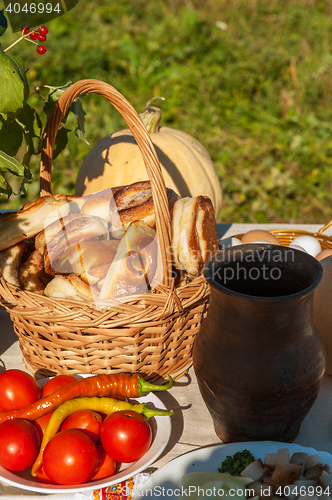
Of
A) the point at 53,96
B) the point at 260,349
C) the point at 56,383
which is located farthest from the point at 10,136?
the point at 260,349

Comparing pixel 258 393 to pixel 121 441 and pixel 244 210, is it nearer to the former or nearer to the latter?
pixel 121 441

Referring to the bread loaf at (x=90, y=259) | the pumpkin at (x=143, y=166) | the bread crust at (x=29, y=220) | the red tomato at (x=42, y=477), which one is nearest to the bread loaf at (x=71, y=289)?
the bread loaf at (x=90, y=259)

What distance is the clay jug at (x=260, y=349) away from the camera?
Result: 0.87 meters

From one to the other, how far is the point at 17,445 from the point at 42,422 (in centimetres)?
11

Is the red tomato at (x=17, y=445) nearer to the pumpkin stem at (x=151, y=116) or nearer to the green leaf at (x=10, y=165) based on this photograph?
the green leaf at (x=10, y=165)

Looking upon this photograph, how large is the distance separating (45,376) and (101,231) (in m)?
0.44

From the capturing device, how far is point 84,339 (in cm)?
108

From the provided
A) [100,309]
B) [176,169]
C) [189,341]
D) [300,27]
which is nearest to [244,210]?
[176,169]

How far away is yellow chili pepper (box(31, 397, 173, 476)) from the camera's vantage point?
0.94 m

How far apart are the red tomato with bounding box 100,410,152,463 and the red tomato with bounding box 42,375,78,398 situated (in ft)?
0.54

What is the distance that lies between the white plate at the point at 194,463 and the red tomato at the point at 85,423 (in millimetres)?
149

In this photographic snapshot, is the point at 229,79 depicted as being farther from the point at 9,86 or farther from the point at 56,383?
the point at 56,383

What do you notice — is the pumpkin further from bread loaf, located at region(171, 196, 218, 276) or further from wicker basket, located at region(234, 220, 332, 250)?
bread loaf, located at region(171, 196, 218, 276)

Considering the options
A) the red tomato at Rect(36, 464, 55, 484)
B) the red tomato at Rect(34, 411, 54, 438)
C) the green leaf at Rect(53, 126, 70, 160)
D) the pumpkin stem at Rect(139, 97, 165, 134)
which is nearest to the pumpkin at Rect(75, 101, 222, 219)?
the pumpkin stem at Rect(139, 97, 165, 134)
